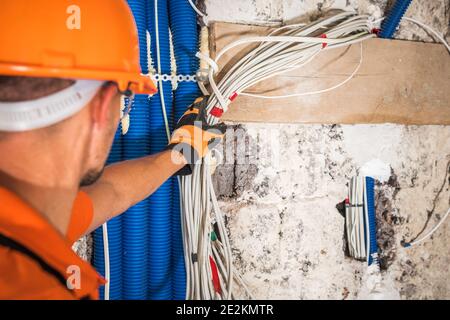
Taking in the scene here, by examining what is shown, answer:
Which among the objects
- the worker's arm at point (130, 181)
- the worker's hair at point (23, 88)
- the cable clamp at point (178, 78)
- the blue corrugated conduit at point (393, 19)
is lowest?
the worker's arm at point (130, 181)

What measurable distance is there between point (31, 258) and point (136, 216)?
1.76 feet

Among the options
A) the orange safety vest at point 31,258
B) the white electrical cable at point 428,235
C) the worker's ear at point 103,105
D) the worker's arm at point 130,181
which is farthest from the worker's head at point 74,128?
the white electrical cable at point 428,235

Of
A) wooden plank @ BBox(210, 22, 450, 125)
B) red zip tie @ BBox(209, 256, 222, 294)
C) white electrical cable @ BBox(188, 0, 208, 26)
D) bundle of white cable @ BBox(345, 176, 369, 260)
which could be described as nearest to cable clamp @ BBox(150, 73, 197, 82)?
wooden plank @ BBox(210, 22, 450, 125)

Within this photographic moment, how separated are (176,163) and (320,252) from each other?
766 mm

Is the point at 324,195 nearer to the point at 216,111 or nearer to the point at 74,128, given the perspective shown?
the point at 216,111

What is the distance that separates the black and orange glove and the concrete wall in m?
0.17

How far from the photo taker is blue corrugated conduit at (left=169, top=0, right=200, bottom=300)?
1.13 m

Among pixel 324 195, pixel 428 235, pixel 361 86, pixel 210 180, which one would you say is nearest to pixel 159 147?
pixel 210 180

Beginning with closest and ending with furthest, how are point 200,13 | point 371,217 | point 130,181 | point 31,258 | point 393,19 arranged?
point 31,258
point 130,181
point 200,13
point 393,19
point 371,217

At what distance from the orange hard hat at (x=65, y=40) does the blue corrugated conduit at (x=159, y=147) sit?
37 cm

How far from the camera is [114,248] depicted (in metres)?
1.12

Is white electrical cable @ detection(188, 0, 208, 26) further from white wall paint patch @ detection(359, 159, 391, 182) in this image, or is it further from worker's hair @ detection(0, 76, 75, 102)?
white wall paint patch @ detection(359, 159, 391, 182)

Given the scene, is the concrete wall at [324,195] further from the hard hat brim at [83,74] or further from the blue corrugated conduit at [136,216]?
the hard hat brim at [83,74]

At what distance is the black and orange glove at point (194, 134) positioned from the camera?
1055mm
